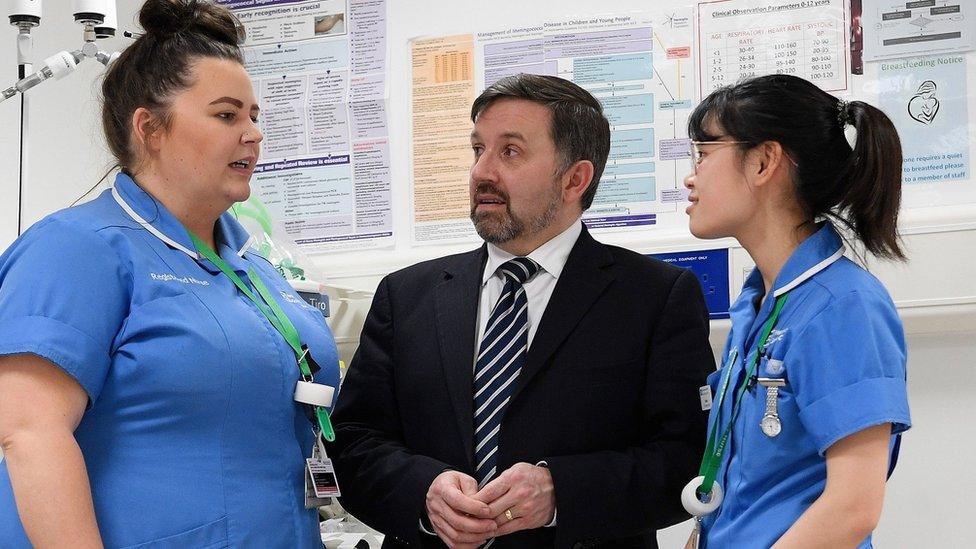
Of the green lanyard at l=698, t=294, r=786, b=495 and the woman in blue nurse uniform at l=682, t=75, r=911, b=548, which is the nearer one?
the woman in blue nurse uniform at l=682, t=75, r=911, b=548

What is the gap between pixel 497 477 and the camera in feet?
5.65

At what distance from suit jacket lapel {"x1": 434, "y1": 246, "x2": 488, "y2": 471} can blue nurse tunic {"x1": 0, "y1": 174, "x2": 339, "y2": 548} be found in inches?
13.3

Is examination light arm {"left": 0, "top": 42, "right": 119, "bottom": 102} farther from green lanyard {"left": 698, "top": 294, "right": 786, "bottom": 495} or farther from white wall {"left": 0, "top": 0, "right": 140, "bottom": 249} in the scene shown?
green lanyard {"left": 698, "top": 294, "right": 786, "bottom": 495}

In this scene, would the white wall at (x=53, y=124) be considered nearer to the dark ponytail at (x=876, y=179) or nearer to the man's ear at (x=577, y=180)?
the man's ear at (x=577, y=180)

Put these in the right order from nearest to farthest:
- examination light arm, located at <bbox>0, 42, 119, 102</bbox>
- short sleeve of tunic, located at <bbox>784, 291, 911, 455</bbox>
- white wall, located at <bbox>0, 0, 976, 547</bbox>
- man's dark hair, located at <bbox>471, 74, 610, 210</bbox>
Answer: short sleeve of tunic, located at <bbox>784, 291, 911, 455</bbox> → man's dark hair, located at <bbox>471, 74, 610, 210</bbox> → examination light arm, located at <bbox>0, 42, 119, 102</bbox> → white wall, located at <bbox>0, 0, 976, 547</bbox>

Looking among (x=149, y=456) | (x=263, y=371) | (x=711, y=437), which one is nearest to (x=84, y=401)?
(x=149, y=456)

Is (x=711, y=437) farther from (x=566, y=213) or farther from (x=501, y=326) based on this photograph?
(x=566, y=213)

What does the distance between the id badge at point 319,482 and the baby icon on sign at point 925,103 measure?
68.4 inches

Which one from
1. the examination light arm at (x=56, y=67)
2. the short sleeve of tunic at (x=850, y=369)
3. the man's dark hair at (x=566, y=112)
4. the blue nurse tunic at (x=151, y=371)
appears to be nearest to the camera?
the short sleeve of tunic at (x=850, y=369)

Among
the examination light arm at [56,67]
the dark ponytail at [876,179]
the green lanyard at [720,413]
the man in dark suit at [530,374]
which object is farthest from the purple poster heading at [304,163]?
the dark ponytail at [876,179]

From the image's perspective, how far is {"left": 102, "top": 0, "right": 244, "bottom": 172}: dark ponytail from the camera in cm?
166

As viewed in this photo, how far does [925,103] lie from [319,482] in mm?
1790

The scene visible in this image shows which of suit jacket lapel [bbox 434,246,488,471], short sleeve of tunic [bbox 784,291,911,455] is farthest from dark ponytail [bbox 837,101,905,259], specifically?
suit jacket lapel [bbox 434,246,488,471]

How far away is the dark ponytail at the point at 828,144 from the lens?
1.49m
